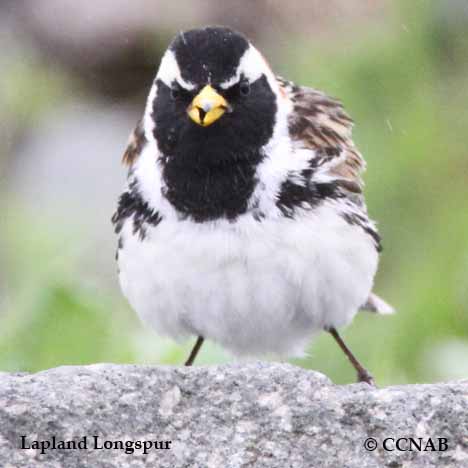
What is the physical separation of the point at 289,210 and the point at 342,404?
131 cm

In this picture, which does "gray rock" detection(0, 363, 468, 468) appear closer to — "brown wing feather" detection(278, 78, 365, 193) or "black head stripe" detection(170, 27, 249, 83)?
"black head stripe" detection(170, 27, 249, 83)

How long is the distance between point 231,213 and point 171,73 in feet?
1.58

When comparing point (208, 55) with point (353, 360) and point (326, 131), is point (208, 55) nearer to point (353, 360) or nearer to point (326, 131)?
point (326, 131)

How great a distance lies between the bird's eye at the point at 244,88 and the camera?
4539mm

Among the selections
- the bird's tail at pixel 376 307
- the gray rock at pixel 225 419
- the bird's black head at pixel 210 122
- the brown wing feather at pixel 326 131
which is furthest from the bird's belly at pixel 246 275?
the gray rock at pixel 225 419

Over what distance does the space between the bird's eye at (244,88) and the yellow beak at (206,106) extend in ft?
0.45

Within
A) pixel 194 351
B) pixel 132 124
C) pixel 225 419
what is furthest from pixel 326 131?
pixel 132 124

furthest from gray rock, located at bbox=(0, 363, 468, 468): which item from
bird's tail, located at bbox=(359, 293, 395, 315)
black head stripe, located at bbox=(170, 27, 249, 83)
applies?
bird's tail, located at bbox=(359, 293, 395, 315)

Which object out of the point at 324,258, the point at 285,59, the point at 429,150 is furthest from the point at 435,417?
the point at 285,59

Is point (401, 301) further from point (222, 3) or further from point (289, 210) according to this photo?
point (222, 3)

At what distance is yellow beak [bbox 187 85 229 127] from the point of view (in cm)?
436

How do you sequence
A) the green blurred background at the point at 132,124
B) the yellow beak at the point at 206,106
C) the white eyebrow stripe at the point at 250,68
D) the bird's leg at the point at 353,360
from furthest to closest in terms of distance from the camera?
the green blurred background at the point at 132,124 → the bird's leg at the point at 353,360 → the white eyebrow stripe at the point at 250,68 → the yellow beak at the point at 206,106

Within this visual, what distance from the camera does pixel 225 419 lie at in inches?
128

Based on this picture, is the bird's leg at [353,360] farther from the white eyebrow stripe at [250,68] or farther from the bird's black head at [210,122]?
the white eyebrow stripe at [250,68]
